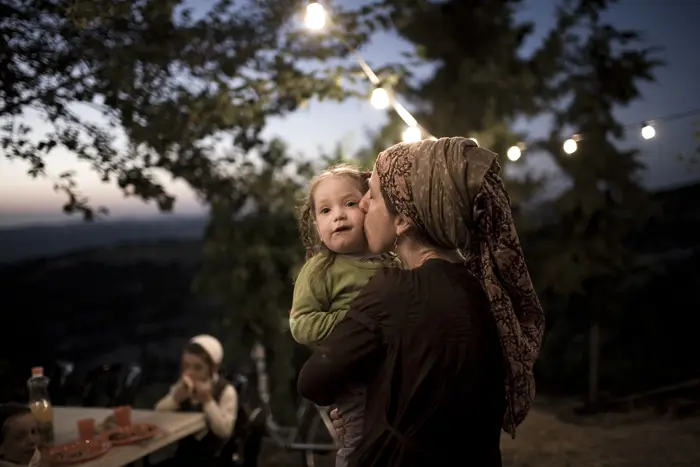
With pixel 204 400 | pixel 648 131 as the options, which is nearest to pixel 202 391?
pixel 204 400

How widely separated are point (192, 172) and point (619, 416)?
9.30 feet

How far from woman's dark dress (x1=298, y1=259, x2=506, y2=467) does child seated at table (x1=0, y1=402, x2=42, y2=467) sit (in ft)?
4.76

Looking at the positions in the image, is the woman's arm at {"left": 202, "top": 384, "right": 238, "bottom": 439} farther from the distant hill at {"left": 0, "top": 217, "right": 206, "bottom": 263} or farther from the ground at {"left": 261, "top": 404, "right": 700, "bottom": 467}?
the ground at {"left": 261, "top": 404, "right": 700, "bottom": 467}

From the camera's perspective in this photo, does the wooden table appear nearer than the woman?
No

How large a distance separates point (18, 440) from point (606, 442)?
2.74 m

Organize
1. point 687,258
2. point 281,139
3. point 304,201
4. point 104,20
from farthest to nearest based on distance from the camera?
point 687,258 → point 281,139 → point 104,20 → point 304,201

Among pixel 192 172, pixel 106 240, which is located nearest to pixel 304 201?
pixel 192 172

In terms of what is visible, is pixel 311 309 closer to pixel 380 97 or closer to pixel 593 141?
pixel 380 97

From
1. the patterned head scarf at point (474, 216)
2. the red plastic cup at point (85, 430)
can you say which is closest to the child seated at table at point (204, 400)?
the red plastic cup at point (85, 430)

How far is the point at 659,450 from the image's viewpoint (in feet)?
10.4

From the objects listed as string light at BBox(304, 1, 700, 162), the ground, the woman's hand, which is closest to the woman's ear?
the woman's hand

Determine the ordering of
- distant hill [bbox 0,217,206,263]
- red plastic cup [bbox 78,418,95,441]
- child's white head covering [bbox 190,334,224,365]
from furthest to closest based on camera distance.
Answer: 1. distant hill [bbox 0,217,206,263]
2. child's white head covering [bbox 190,334,224,365]
3. red plastic cup [bbox 78,418,95,441]

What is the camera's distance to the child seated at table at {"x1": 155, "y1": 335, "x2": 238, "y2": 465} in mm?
3090

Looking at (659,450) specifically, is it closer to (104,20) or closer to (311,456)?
(311,456)
